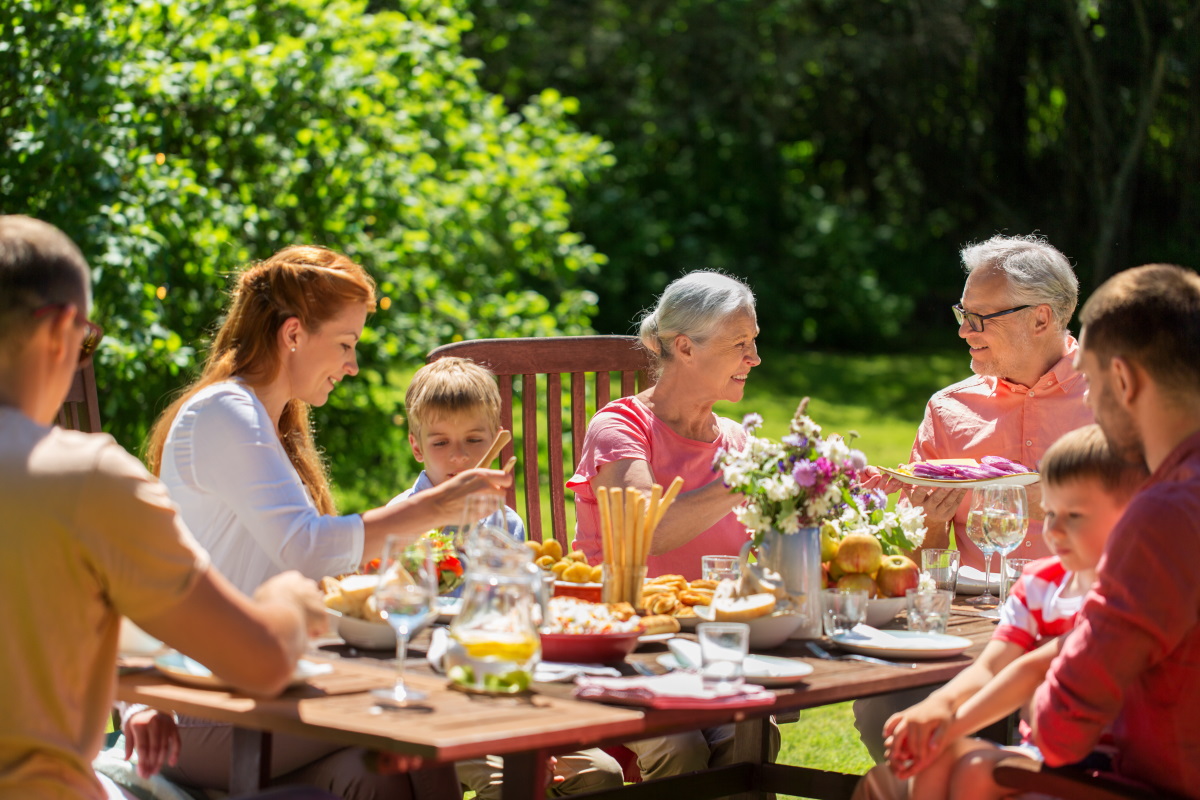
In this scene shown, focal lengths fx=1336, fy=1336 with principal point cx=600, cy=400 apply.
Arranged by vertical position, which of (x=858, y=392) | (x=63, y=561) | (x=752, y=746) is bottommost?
(x=752, y=746)

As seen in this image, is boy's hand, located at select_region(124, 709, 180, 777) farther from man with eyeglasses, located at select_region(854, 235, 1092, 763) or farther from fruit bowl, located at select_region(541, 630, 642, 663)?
man with eyeglasses, located at select_region(854, 235, 1092, 763)

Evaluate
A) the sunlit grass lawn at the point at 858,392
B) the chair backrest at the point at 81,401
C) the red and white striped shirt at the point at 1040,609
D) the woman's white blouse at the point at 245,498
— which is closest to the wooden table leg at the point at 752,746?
the red and white striped shirt at the point at 1040,609

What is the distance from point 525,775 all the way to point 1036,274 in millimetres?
2814

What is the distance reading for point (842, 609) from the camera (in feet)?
9.56

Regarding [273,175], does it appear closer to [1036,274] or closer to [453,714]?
[1036,274]

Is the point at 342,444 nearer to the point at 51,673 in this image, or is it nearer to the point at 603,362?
the point at 603,362

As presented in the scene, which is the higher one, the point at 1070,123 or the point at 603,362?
the point at 1070,123

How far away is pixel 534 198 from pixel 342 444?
7.43 feet

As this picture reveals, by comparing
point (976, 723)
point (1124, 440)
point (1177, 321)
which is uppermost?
point (1177, 321)

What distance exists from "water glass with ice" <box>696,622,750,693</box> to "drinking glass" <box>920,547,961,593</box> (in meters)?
1.18

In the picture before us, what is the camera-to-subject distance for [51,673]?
6.72ft

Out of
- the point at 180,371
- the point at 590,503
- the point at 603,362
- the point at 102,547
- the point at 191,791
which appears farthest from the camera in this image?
the point at 180,371

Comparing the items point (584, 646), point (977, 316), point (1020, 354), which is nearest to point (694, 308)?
point (977, 316)

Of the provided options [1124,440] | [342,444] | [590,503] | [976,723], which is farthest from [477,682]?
[342,444]
